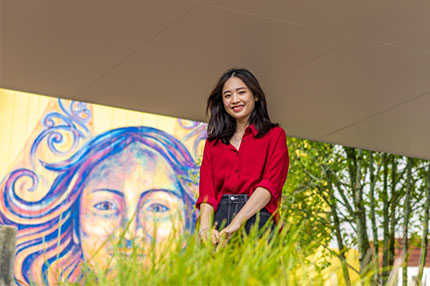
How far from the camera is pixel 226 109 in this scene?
7.49 ft

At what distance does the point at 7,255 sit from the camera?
254cm

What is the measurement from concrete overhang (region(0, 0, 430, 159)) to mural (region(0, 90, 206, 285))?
16.5ft

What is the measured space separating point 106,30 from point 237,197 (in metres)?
1.44

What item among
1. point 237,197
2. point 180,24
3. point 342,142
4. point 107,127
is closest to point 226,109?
point 237,197

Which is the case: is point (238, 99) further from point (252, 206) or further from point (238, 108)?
point (252, 206)

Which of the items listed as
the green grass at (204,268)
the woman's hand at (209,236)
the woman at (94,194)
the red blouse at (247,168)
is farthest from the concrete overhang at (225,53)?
the woman at (94,194)

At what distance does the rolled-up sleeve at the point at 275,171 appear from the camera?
6.88ft

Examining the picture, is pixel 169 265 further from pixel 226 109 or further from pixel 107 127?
pixel 107 127

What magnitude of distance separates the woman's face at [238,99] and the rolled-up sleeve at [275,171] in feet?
0.48

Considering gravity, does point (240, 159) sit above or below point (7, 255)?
above

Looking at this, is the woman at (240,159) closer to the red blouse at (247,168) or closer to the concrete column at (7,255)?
the red blouse at (247,168)

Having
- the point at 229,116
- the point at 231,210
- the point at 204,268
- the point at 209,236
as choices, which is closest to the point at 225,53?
the point at 229,116

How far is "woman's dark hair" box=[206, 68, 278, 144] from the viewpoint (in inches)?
89.5

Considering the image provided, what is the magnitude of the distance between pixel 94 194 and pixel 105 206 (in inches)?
9.1
